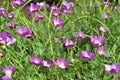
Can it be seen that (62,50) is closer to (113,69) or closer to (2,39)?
(2,39)

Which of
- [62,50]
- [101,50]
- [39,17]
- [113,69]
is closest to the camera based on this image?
[113,69]

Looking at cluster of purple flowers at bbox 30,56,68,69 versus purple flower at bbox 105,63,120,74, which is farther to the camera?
cluster of purple flowers at bbox 30,56,68,69

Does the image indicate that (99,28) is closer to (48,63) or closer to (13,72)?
(48,63)

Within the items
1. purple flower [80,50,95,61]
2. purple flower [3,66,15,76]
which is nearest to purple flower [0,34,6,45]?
purple flower [3,66,15,76]

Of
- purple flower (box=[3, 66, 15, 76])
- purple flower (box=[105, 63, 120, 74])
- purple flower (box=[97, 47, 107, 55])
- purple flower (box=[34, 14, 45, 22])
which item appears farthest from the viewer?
purple flower (box=[34, 14, 45, 22])

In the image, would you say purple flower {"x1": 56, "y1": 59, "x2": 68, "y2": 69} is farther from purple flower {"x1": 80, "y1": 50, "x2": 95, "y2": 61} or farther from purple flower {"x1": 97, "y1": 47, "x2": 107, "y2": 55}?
purple flower {"x1": 97, "y1": 47, "x2": 107, "y2": 55}

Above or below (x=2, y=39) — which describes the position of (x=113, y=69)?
below

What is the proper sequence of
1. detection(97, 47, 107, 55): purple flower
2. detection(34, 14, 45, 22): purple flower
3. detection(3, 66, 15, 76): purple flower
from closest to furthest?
detection(3, 66, 15, 76): purple flower, detection(97, 47, 107, 55): purple flower, detection(34, 14, 45, 22): purple flower

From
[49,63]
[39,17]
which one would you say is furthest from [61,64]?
[39,17]

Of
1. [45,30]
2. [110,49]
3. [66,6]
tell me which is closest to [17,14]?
[45,30]

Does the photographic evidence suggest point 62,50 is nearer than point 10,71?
No
